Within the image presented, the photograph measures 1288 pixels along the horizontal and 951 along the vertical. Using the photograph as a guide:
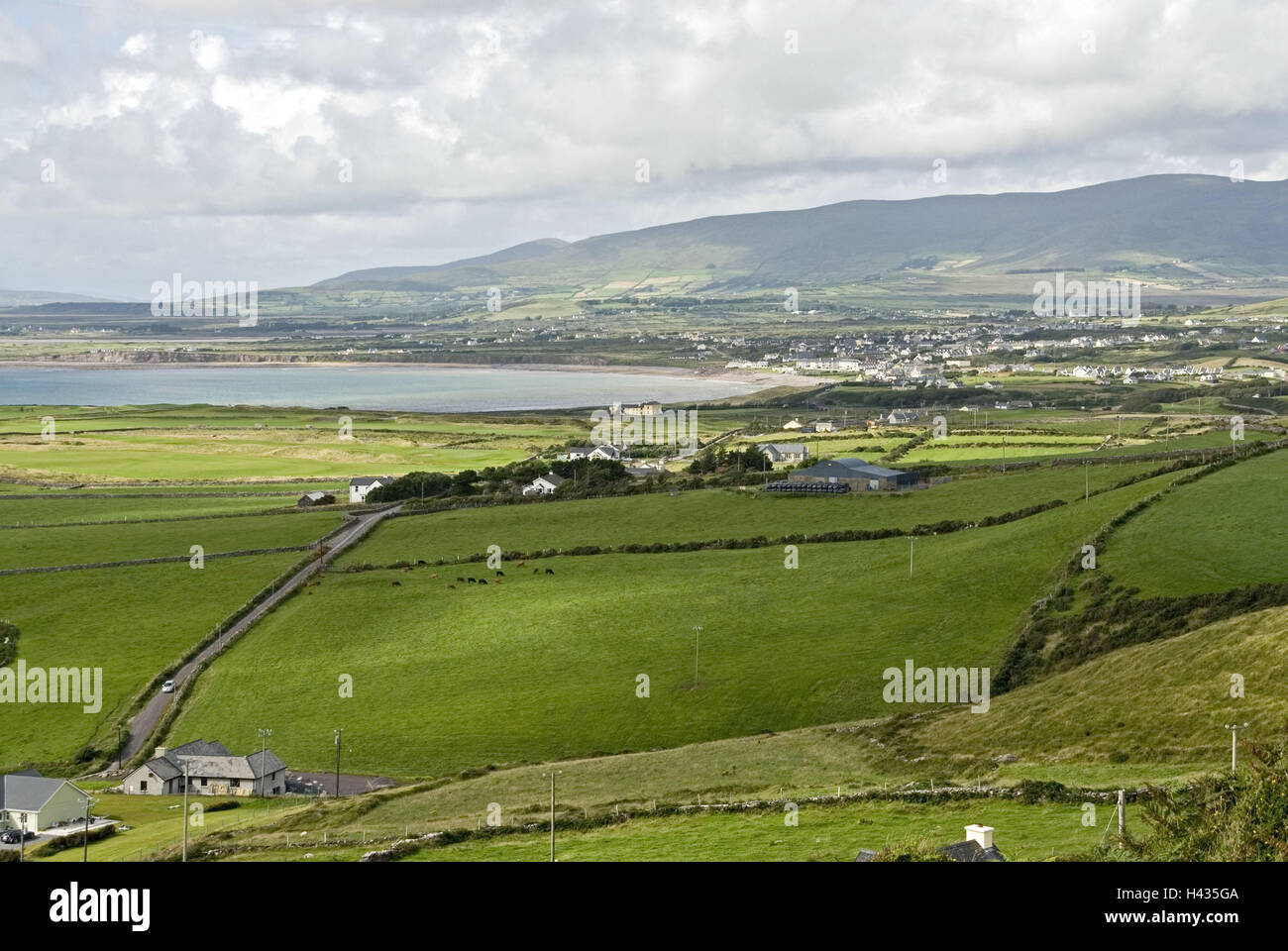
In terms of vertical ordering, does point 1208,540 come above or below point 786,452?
below

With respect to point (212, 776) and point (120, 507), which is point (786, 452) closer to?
point (120, 507)

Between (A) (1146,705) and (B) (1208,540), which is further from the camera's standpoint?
(B) (1208,540)

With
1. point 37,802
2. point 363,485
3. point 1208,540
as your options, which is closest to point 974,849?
point 37,802

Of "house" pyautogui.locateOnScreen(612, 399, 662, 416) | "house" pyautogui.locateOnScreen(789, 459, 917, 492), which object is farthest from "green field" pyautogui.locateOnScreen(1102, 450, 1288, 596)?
"house" pyautogui.locateOnScreen(612, 399, 662, 416)

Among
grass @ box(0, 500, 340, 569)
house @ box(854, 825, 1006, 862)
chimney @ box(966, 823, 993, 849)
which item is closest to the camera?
house @ box(854, 825, 1006, 862)

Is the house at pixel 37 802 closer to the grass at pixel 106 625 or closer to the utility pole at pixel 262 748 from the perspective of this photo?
the utility pole at pixel 262 748

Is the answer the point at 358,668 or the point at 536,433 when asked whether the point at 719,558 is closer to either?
the point at 358,668

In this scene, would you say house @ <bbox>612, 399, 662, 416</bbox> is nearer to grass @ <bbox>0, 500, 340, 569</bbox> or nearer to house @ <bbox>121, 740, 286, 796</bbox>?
grass @ <bbox>0, 500, 340, 569</bbox>
